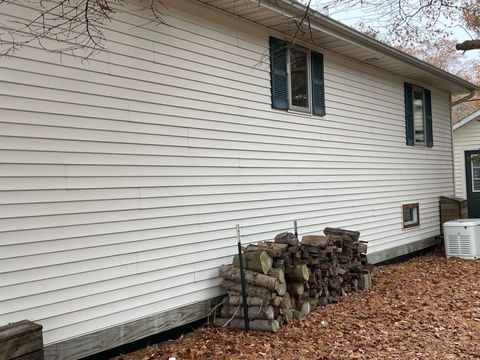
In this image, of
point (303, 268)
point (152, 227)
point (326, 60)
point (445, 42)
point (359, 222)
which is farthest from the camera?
point (445, 42)

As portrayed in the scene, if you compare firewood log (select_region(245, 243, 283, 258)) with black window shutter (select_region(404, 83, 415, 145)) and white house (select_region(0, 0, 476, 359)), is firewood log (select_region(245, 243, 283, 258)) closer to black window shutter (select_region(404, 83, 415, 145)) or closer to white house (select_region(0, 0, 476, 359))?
white house (select_region(0, 0, 476, 359))

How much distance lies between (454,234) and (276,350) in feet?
23.6

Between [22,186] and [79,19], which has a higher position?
[79,19]

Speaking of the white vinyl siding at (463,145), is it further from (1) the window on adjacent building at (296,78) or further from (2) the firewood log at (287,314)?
(2) the firewood log at (287,314)

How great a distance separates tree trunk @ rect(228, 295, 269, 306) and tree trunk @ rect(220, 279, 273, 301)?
0.13 feet

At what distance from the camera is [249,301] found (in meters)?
5.42

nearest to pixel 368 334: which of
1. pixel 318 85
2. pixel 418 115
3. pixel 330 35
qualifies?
pixel 318 85

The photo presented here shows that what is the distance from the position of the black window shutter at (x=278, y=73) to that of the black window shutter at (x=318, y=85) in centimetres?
70

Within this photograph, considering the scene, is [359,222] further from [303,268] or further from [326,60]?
[303,268]

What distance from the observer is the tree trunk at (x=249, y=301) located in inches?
210

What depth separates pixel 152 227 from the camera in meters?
5.12

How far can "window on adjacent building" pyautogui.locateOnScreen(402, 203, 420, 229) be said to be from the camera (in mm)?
10773

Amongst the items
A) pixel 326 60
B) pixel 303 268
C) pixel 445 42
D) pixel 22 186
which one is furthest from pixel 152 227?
pixel 445 42

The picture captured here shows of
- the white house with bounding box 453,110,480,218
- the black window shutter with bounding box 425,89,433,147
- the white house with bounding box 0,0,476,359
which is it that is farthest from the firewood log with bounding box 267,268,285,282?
the white house with bounding box 453,110,480,218
